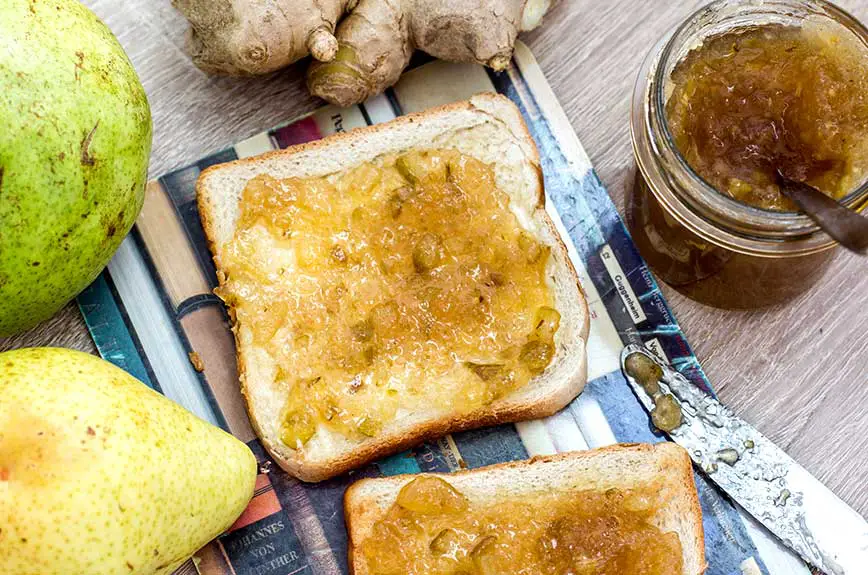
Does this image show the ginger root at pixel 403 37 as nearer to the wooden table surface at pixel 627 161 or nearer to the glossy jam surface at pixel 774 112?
the wooden table surface at pixel 627 161

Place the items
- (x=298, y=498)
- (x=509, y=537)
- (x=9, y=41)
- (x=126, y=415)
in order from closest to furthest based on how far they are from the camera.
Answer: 1. (x=9, y=41)
2. (x=126, y=415)
3. (x=509, y=537)
4. (x=298, y=498)

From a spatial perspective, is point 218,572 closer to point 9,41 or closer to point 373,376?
point 373,376

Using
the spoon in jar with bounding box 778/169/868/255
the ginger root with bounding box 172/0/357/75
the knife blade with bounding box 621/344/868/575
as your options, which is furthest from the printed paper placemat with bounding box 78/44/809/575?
the spoon in jar with bounding box 778/169/868/255

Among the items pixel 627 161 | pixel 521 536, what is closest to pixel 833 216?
pixel 627 161

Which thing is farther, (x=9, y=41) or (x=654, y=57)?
(x=654, y=57)

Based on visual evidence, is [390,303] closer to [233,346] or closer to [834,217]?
[233,346]

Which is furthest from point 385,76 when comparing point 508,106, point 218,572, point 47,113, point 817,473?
point 817,473
